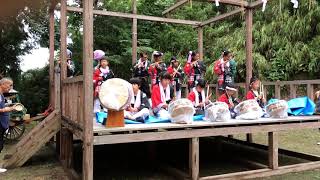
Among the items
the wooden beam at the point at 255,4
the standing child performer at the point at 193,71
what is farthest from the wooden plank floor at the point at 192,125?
the standing child performer at the point at 193,71

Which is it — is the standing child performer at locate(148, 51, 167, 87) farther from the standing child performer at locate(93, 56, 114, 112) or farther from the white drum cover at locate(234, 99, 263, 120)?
the white drum cover at locate(234, 99, 263, 120)

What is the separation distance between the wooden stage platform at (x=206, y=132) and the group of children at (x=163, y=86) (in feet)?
2.02

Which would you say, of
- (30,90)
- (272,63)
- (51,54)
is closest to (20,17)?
(30,90)

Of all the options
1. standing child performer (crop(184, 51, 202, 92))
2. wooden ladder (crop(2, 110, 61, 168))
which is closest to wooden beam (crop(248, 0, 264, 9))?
standing child performer (crop(184, 51, 202, 92))

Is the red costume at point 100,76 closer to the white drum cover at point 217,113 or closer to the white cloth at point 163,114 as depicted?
the white cloth at point 163,114

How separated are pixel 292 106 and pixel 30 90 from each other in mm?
10330

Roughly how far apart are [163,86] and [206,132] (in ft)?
5.09

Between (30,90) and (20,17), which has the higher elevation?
(20,17)

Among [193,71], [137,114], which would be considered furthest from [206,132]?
[193,71]

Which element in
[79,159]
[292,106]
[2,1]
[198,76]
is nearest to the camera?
[292,106]

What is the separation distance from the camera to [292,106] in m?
7.17

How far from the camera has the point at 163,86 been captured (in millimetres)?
6707

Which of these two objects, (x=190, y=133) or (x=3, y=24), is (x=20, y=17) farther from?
(x=190, y=133)

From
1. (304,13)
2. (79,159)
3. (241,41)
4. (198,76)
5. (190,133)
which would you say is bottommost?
(79,159)
